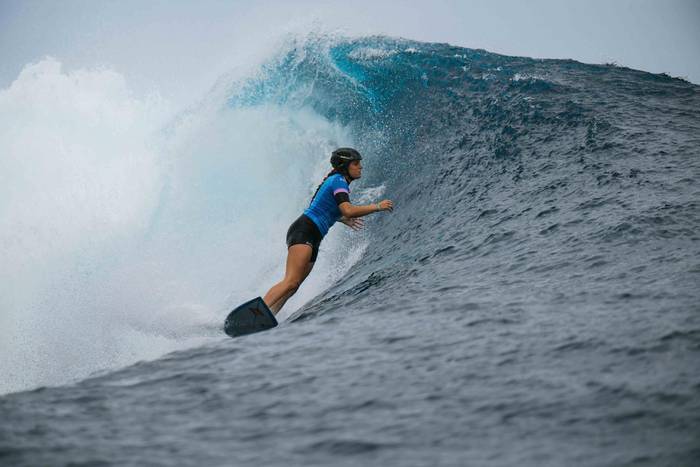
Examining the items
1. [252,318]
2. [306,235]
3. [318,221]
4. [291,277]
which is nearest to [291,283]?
[291,277]

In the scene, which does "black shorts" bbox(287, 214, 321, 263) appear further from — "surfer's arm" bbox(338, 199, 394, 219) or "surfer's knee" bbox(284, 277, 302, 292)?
"surfer's arm" bbox(338, 199, 394, 219)

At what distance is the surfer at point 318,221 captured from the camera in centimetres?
532

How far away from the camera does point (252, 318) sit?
4.64m

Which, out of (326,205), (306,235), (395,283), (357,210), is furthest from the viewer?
(326,205)

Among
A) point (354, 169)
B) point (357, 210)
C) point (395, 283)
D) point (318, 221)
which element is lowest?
point (395, 283)

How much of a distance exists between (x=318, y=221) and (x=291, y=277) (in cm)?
57

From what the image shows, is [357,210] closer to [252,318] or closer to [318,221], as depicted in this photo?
[318,221]

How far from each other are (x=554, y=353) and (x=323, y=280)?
16.6 ft

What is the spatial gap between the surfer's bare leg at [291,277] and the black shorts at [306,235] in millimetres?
40

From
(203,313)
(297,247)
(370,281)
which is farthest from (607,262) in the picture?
(203,313)

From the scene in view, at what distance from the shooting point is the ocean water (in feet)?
6.28

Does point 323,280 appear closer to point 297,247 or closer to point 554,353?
point 297,247

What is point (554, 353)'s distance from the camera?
7.81ft

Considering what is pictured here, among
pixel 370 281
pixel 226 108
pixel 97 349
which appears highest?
pixel 226 108
